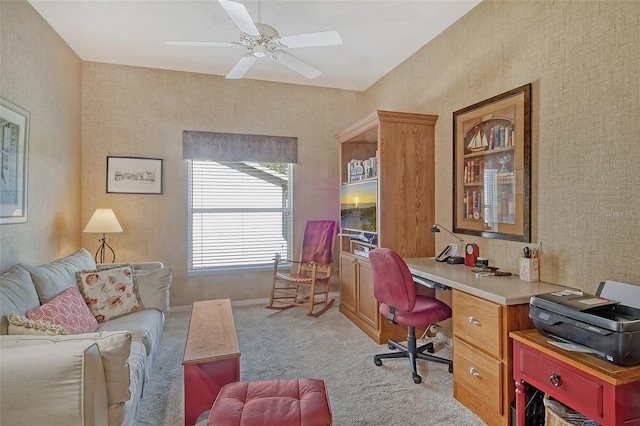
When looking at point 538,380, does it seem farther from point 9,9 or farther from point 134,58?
point 134,58

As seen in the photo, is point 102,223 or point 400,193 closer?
point 400,193

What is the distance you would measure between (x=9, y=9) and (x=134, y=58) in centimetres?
138

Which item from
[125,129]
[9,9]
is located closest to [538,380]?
[9,9]

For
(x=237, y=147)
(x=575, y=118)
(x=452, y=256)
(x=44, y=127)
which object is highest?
(x=237, y=147)

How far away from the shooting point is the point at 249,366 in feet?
8.87

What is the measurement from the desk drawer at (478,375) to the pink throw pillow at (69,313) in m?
2.38

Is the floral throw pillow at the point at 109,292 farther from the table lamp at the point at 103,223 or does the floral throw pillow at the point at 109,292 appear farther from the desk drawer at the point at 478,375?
the desk drawer at the point at 478,375

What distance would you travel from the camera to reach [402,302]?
2455mm

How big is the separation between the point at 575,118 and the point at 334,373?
2.33 meters

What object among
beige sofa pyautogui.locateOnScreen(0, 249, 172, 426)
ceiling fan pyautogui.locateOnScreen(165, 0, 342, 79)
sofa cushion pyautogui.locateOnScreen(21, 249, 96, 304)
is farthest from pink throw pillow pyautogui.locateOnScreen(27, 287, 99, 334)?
ceiling fan pyautogui.locateOnScreen(165, 0, 342, 79)

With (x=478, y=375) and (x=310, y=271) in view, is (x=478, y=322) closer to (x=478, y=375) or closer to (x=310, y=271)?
(x=478, y=375)

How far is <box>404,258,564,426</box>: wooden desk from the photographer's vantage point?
1.84 m

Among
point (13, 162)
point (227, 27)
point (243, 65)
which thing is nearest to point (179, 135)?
point (227, 27)

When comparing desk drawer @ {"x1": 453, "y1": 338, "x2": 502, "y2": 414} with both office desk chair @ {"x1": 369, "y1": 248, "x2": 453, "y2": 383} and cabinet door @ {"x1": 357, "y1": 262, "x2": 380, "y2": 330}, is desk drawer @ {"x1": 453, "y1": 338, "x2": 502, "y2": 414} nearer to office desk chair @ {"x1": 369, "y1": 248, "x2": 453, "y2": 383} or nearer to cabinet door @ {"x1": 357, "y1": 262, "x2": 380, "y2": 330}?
office desk chair @ {"x1": 369, "y1": 248, "x2": 453, "y2": 383}
